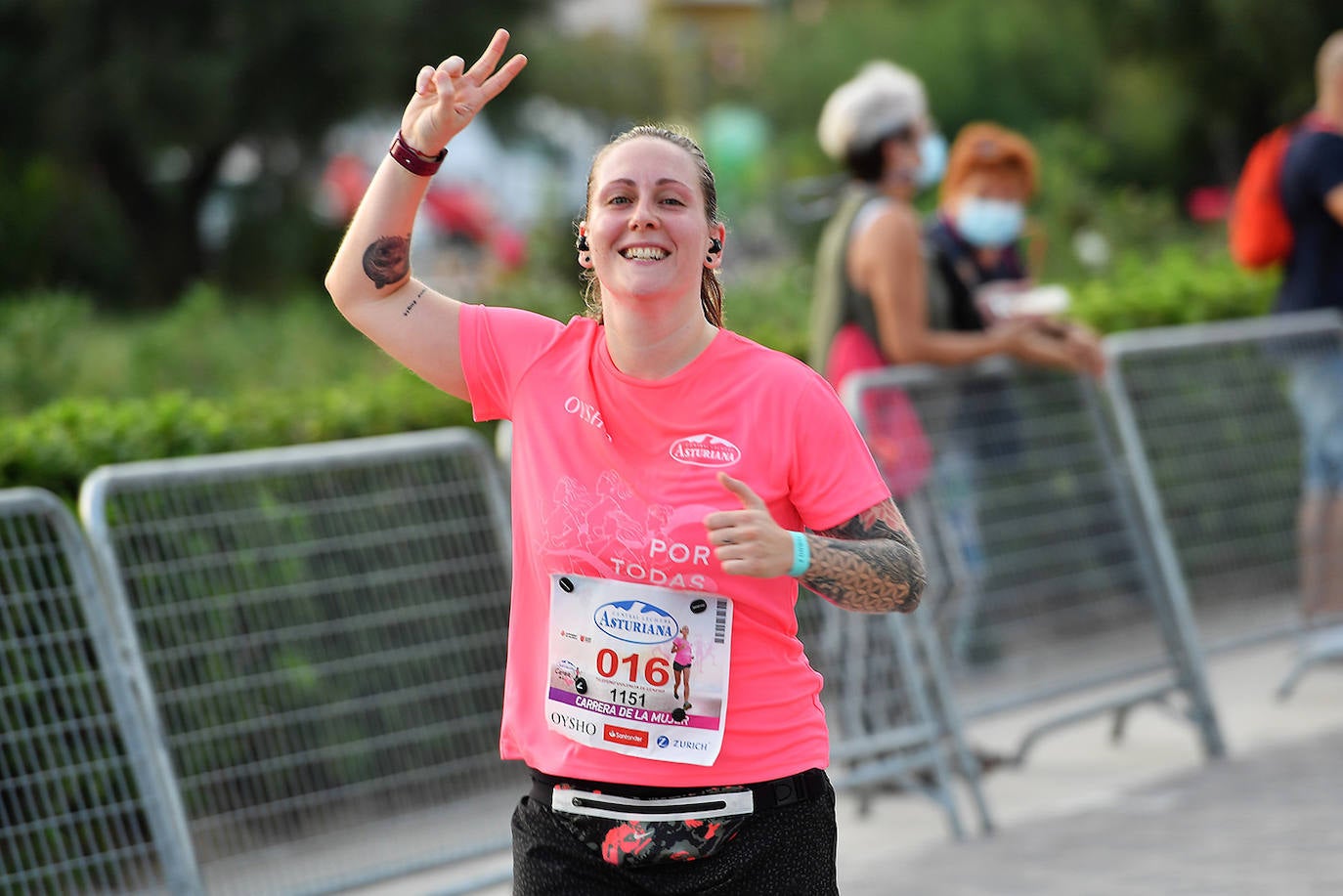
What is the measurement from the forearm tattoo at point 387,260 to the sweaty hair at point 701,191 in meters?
0.33

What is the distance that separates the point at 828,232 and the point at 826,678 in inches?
60.8

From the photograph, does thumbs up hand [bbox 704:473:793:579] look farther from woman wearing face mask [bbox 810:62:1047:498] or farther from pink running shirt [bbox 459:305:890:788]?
woman wearing face mask [bbox 810:62:1047:498]

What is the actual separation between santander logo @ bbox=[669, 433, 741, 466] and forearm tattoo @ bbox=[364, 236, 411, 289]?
2.13 ft

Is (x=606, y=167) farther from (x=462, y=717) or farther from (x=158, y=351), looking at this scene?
(x=158, y=351)

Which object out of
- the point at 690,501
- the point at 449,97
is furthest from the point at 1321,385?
the point at 449,97

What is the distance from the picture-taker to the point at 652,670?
2781 mm

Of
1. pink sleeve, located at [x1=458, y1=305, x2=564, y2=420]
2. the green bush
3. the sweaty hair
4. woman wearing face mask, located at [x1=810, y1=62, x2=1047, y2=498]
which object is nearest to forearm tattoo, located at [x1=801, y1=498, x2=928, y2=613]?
the sweaty hair

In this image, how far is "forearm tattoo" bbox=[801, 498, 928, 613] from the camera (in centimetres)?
264

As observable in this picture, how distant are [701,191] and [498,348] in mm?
473

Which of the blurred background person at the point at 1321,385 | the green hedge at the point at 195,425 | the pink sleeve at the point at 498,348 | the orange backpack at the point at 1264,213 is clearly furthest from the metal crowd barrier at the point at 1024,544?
the pink sleeve at the point at 498,348

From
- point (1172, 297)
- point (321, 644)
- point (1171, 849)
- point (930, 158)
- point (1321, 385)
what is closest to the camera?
point (321, 644)

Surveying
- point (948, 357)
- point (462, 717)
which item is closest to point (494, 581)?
point (462, 717)

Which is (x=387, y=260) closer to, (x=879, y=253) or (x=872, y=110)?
(x=879, y=253)

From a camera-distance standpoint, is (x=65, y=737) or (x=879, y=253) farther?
(x=879, y=253)
